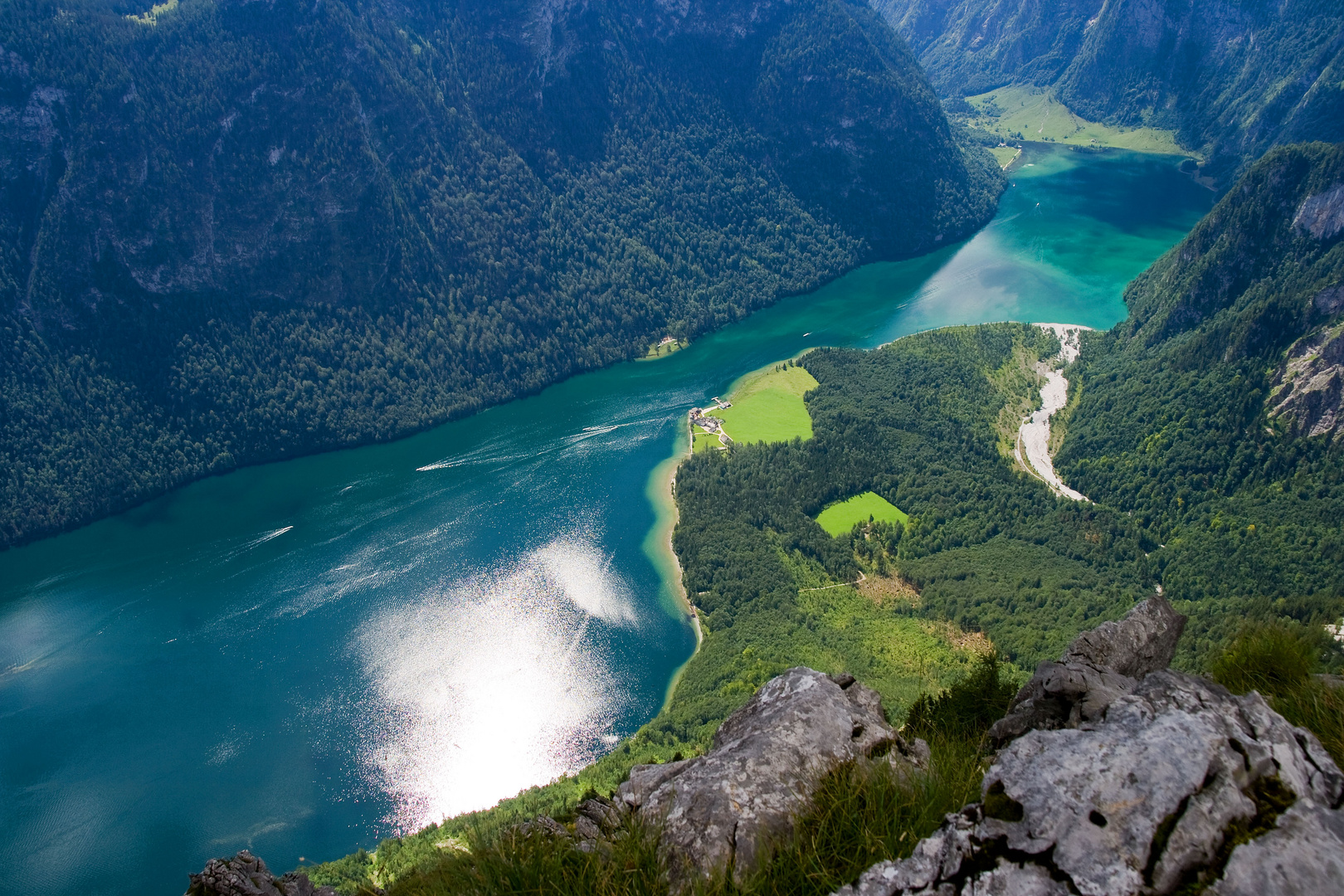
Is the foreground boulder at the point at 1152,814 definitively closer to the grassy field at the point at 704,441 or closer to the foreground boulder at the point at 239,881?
the foreground boulder at the point at 239,881

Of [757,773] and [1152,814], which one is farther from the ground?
[1152,814]

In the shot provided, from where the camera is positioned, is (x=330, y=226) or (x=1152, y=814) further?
(x=330, y=226)

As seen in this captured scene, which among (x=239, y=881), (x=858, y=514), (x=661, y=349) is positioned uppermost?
(x=239, y=881)

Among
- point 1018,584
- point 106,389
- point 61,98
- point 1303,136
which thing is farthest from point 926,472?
point 1303,136

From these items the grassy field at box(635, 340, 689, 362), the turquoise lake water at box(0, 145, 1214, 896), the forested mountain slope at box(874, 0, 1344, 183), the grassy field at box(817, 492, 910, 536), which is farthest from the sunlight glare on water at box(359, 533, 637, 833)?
the forested mountain slope at box(874, 0, 1344, 183)

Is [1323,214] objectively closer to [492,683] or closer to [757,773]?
[492,683]

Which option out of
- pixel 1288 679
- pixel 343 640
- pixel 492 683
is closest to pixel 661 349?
pixel 343 640

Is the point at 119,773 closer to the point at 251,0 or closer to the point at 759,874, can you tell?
the point at 759,874
